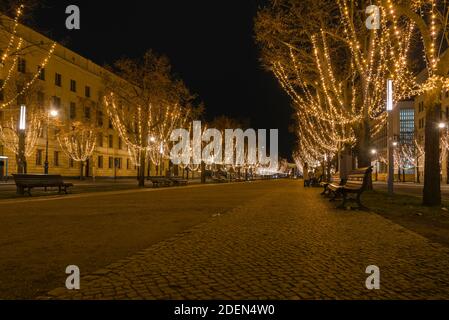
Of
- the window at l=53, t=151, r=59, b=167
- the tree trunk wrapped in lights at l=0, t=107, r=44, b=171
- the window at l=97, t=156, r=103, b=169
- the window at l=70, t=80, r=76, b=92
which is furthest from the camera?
the window at l=97, t=156, r=103, b=169

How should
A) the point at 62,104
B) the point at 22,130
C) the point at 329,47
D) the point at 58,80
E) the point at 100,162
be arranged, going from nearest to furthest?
1. the point at 22,130
2. the point at 329,47
3. the point at 58,80
4. the point at 62,104
5. the point at 100,162

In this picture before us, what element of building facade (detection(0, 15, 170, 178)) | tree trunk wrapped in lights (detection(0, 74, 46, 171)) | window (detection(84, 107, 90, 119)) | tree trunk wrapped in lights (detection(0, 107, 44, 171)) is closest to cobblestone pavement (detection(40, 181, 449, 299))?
building facade (detection(0, 15, 170, 178))

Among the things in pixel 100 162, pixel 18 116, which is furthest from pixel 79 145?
pixel 18 116

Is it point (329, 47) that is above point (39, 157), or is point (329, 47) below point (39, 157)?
above

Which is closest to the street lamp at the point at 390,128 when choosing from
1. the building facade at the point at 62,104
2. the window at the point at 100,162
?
the building facade at the point at 62,104

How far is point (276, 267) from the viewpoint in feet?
18.0

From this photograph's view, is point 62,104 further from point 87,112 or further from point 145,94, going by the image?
point 145,94

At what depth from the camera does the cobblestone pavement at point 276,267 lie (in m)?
4.39

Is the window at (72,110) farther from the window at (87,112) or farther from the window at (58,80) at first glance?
the window at (58,80)

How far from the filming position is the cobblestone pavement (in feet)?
14.4

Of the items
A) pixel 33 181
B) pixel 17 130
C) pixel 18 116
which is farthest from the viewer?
pixel 18 116

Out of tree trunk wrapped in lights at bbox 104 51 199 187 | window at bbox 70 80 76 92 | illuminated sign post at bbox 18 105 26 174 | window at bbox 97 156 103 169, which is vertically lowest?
window at bbox 97 156 103 169

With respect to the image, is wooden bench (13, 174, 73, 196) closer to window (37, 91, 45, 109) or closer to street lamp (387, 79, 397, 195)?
street lamp (387, 79, 397, 195)

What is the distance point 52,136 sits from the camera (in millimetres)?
48875
